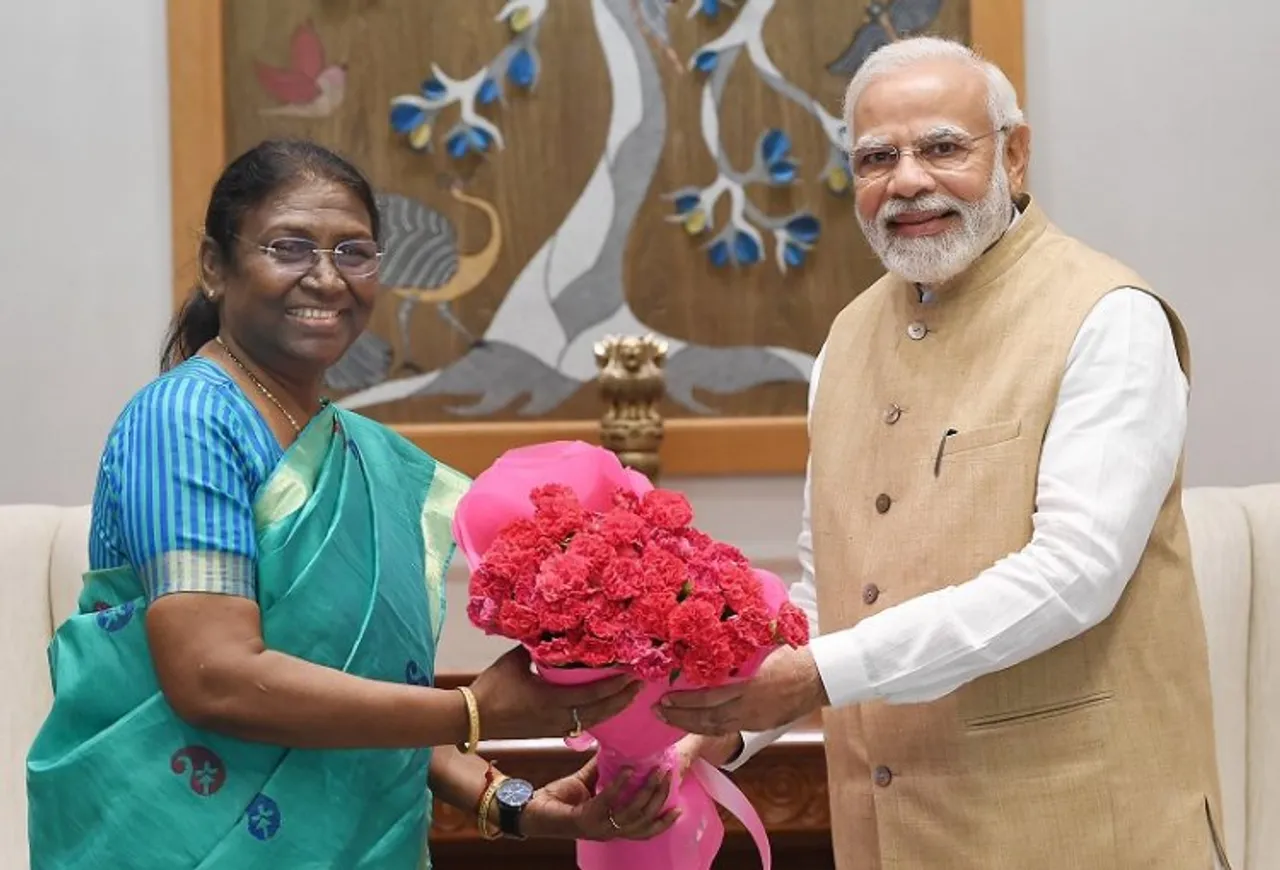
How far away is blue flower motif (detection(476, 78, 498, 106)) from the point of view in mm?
3506

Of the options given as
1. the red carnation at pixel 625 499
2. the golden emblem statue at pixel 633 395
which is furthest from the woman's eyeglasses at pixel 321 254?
the golden emblem statue at pixel 633 395

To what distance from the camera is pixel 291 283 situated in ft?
5.81

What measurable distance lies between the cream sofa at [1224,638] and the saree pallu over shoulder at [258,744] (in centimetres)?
117

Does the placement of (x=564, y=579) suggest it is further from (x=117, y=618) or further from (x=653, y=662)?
(x=117, y=618)

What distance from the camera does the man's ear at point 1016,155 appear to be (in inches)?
83.8

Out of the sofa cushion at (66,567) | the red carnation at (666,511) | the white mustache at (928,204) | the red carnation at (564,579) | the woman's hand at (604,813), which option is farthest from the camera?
the sofa cushion at (66,567)

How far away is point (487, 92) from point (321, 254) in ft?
5.94

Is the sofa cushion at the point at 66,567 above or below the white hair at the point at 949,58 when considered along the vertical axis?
below

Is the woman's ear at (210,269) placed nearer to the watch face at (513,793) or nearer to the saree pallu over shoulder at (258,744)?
the saree pallu over shoulder at (258,744)

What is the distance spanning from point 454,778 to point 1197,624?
3.22 ft

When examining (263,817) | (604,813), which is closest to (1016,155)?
(604,813)

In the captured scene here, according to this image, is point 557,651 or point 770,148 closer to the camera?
point 557,651

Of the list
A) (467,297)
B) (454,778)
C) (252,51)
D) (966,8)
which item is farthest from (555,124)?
(454,778)

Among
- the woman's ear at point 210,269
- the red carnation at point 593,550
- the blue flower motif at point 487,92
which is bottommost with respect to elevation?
the red carnation at point 593,550
